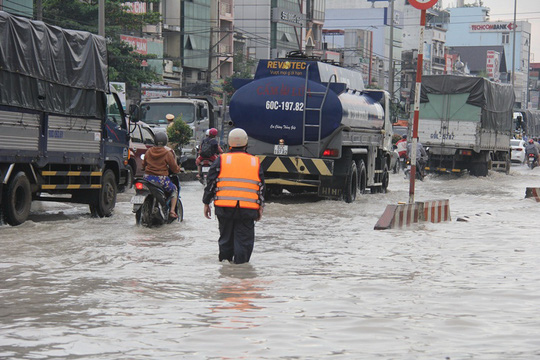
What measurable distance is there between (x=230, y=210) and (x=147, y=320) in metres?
3.21

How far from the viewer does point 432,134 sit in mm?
36094

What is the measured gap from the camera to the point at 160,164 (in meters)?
15.1

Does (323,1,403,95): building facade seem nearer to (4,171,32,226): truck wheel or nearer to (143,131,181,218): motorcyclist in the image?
(143,131,181,218): motorcyclist

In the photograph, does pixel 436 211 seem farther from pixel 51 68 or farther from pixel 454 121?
pixel 454 121

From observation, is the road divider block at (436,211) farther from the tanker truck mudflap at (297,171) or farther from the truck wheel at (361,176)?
the truck wheel at (361,176)

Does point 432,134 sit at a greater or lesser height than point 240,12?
lesser

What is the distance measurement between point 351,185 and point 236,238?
11364 millimetres

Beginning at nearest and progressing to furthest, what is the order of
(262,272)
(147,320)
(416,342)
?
1. (416,342)
2. (147,320)
3. (262,272)

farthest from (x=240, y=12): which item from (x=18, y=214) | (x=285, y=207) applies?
(x=18, y=214)

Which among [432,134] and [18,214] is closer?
[18,214]

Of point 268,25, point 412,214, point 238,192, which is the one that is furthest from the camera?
point 268,25

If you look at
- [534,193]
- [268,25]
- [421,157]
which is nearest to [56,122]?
[534,193]

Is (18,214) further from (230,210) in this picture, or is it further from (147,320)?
(147,320)

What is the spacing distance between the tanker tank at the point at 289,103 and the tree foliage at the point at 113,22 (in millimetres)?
24202
